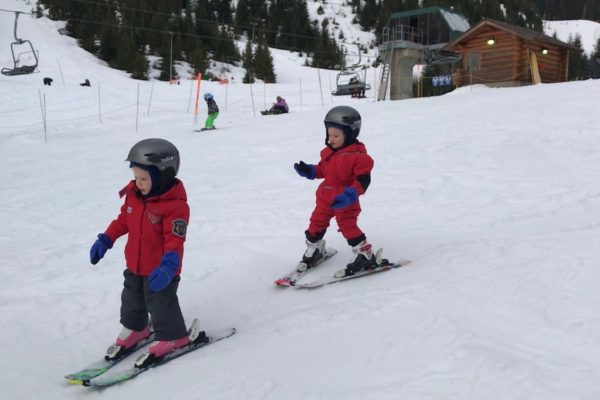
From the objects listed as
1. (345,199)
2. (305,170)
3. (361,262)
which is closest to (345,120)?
(305,170)

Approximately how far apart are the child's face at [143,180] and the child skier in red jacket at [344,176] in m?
1.70

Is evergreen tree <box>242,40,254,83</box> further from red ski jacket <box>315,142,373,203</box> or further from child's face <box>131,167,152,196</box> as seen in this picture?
child's face <box>131,167,152,196</box>

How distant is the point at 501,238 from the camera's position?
501 centimetres

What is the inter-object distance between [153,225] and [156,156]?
0.47 meters

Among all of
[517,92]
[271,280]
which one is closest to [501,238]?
[271,280]

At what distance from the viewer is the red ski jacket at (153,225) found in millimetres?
3182

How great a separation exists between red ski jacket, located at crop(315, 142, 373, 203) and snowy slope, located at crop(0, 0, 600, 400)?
85cm

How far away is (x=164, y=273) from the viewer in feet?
9.66

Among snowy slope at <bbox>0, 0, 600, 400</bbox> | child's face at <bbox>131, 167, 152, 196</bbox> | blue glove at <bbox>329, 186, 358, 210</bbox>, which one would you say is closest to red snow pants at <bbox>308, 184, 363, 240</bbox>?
blue glove at <bbox>329, 186, 358, 210</bbox>

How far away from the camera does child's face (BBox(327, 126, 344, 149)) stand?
4.44m

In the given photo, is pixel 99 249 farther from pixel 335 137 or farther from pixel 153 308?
pixel 335 137

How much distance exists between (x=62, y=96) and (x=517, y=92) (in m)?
20.2

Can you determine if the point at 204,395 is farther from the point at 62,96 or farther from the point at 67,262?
the point at 62,96

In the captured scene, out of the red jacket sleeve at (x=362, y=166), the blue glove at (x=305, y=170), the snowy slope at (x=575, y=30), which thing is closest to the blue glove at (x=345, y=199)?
the red jacket sleeve at (x=362, y=166)
